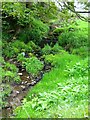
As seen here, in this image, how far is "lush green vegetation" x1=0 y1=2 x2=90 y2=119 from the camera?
398cm

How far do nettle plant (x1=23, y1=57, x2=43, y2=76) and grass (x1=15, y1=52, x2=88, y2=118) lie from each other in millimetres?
320

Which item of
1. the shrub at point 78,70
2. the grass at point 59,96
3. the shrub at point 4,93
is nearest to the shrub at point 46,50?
the grass at point 59,96

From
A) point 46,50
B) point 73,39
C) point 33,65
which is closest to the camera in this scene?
point 33,65

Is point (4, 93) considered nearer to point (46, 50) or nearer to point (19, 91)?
point (19, 91)

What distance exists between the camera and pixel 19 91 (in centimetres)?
488

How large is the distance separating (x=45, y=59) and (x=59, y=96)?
2.38 meters

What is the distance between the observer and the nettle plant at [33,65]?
5797 millimetres

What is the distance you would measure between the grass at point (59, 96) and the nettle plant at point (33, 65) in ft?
1.05

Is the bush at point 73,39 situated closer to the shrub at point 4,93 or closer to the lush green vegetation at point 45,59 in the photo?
the lush green vegetation at point 45,59

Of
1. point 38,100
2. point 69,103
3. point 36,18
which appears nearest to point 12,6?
point 36,18

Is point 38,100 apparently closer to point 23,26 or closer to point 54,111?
point 54,111

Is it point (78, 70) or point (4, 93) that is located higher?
point (78, 70)

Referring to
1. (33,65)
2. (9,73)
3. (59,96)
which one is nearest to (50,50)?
(33,65)

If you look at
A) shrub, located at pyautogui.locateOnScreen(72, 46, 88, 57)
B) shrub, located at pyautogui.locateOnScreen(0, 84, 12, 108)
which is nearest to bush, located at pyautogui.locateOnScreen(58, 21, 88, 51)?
shrub, located at pyautogui.locateOnScreen(72, 46, 88, 57)
